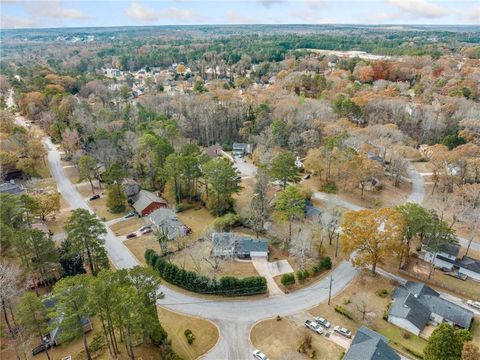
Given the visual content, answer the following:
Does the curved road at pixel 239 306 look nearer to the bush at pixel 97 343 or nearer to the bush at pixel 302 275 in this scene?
the bush at pixel 302 275

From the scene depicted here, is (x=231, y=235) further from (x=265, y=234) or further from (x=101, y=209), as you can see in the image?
(x=101, y=209)

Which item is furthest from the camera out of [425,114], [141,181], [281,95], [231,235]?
[281,95]

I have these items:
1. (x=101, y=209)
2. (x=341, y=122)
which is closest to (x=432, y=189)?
(x=341, y=122)

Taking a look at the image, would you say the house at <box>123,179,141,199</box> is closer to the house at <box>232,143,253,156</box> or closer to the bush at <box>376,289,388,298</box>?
the house at <box>232,143,253,156</box>

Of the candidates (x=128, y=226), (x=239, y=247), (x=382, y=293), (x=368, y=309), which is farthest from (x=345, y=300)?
(x=128, y=226)

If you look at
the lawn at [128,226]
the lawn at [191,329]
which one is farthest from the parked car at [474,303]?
the lawn at [128,226]

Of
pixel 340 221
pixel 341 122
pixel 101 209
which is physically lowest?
pixel 101 209
